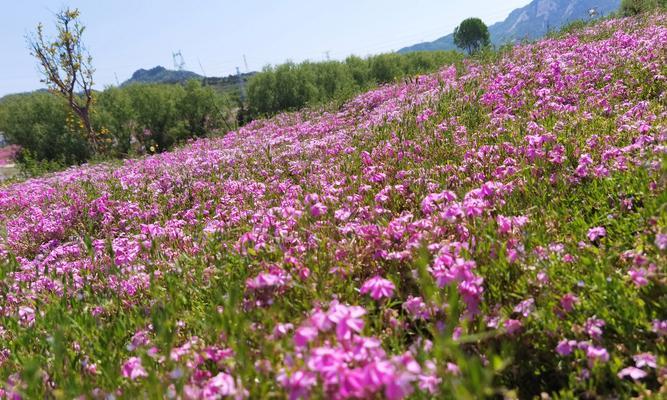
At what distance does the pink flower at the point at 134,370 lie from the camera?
2.51m

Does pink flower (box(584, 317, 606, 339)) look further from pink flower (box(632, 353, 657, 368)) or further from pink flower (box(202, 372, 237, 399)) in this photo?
pink flower (box(202, 372, 237, 399))

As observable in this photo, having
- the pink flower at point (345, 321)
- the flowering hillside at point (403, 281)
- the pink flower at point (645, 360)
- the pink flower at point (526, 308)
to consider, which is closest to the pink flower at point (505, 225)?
the flowering hillside at point (403, 281)

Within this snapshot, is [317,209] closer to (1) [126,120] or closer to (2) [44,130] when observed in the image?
(1) [126,120]

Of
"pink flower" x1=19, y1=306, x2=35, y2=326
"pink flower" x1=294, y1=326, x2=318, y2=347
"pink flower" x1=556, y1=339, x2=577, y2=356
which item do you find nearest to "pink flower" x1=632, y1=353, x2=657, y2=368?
"pink flower" x1=556, y1=339, x2=577, y2=356

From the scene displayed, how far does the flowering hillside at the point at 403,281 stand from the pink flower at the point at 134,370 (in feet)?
0.05

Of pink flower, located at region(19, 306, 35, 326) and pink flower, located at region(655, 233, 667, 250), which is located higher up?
pink flower, located at region(655, 233, 667, 250)

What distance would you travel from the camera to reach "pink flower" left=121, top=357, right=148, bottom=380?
2.51 m

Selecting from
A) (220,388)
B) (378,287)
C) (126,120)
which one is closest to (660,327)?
(378,287)

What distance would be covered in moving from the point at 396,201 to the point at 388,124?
4.33 m

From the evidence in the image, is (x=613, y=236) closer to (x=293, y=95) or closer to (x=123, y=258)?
(x=123, y=258)

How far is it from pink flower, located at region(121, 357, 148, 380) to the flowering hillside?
0.05 ft

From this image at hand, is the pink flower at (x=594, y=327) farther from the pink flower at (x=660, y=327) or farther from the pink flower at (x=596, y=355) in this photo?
the pink flower at (x=660, y=327)

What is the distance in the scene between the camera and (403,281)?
343cm

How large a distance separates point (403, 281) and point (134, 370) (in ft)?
6.09
